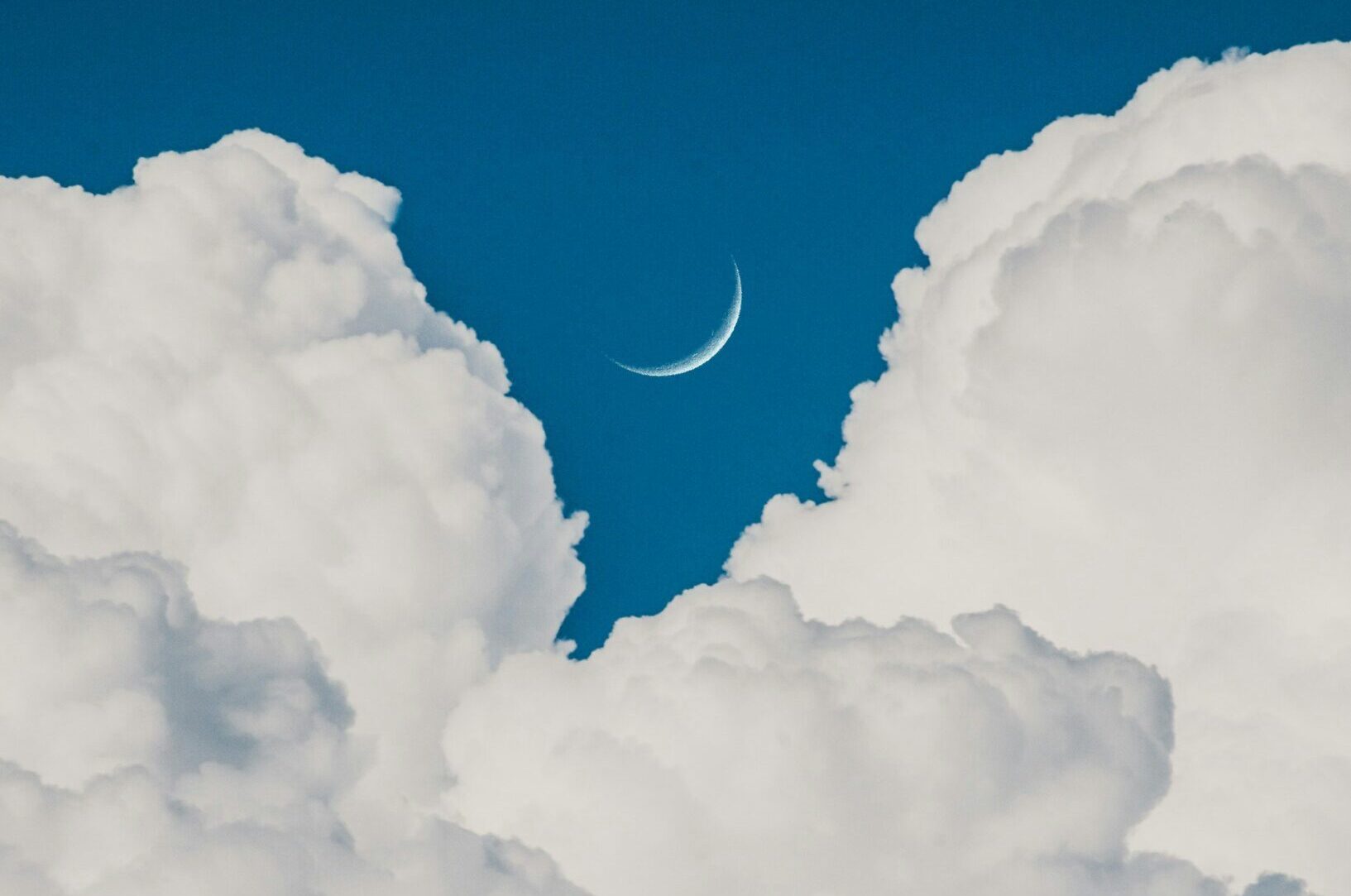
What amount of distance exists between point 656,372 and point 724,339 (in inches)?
471

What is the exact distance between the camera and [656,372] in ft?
407

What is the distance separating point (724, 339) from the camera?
12619 cm

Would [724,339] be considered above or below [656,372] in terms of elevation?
above
